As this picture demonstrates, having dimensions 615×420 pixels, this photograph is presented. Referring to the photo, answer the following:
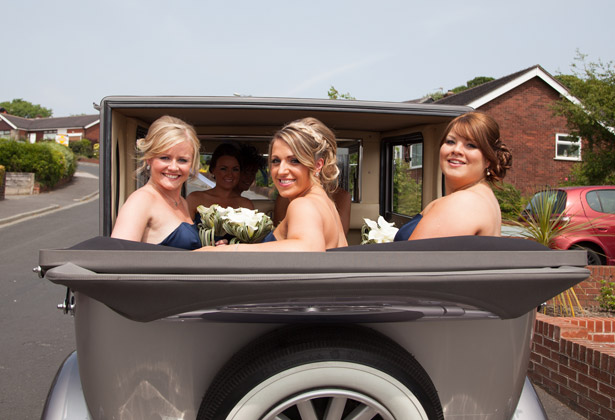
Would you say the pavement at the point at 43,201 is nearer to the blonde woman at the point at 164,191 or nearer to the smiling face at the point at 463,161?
the blonde woman at the point at 164,191

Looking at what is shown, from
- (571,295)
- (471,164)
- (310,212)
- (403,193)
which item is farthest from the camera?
(571,295)

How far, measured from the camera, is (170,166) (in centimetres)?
277

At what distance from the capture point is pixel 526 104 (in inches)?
936

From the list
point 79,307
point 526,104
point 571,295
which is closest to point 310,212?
point 79,307

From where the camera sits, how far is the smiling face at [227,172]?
4.16 metres

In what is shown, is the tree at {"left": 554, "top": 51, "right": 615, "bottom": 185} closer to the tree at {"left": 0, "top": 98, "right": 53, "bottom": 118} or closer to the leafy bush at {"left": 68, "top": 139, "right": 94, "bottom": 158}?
the leafy bush at {"left": 68, "top": 139, "right": 94, "bottom": 158}

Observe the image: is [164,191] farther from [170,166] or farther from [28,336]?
[28,336]

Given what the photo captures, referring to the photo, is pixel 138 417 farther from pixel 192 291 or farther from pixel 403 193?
pixel 403 193

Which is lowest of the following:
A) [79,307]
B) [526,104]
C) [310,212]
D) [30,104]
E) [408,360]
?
[408,360]

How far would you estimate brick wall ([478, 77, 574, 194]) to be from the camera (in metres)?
23.4

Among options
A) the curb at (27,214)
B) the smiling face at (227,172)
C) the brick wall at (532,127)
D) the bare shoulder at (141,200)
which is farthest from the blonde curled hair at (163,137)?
the brick wall at (532,127)

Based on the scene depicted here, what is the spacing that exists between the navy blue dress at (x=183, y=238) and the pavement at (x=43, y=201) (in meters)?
12.8

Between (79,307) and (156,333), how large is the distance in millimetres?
343

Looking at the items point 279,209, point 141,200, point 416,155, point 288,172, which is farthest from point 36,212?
point 288,172
